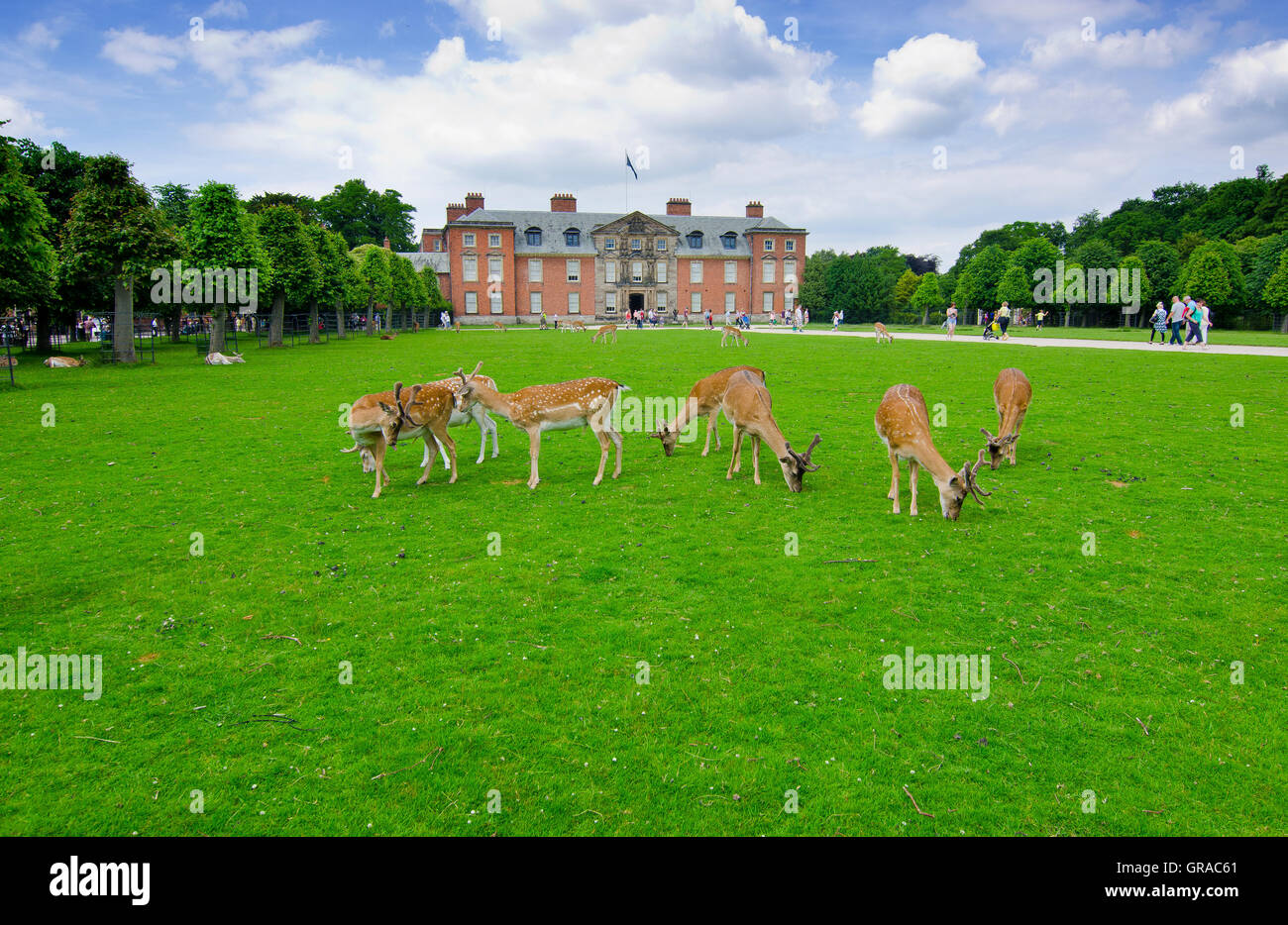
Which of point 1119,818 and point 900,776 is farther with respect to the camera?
point 900,776

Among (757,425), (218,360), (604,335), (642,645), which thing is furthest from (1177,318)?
(218,360)

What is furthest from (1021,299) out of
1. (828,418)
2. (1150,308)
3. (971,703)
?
(971,703)

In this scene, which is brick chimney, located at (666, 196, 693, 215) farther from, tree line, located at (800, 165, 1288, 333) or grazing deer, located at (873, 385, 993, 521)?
grazing deer, located at (873, 385, 993, 521)

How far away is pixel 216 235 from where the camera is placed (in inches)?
1463

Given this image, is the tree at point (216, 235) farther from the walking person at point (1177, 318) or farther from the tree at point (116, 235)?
the walking person at point (1177, 318)

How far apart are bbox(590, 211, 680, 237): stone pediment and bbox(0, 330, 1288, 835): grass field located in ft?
305

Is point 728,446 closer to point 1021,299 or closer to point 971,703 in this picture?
point 971,703

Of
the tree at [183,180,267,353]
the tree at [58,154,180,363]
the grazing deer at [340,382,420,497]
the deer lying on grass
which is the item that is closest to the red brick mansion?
the tree at [183,180,267,353]

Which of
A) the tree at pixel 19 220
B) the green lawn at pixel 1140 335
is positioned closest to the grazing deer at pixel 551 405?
the tree at pixel 19 220

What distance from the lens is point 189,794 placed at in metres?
4.88

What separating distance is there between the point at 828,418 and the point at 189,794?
17079mm

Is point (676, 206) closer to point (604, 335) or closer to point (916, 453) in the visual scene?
point (604, 335)
